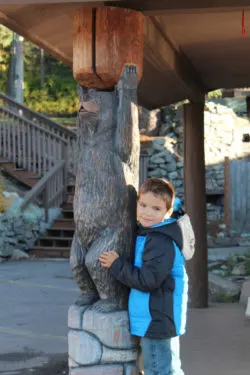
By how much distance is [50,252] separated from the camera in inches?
565

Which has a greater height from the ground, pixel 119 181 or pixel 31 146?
pixel 31 146

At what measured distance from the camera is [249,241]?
54.0 ft

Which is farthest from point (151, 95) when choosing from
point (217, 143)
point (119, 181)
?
point (217, 143)

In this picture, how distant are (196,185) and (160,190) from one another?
4341 millimetres

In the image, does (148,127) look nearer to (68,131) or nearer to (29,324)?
(68,131)

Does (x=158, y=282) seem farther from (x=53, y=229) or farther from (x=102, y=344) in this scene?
(x=53, y=229)

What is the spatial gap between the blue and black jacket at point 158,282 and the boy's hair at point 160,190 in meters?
0.13

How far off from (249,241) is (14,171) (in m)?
5.58

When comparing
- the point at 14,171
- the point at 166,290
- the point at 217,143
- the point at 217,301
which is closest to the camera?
the point at 166,290

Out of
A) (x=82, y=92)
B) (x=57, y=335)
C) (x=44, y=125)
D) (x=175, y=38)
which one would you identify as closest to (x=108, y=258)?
(x=82, y=92)

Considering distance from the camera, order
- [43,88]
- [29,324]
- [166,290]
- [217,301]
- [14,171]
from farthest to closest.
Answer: [43,88]
[14,171]
[217,301]
[29,324]
[166,290]

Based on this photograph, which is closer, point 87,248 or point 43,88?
point 87,248

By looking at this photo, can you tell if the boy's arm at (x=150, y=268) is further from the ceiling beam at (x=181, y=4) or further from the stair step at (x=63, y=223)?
the stair step at (x=63, y=223)

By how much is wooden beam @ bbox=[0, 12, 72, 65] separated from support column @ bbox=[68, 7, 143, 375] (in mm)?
571
